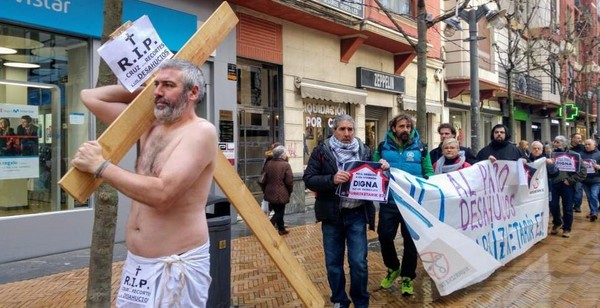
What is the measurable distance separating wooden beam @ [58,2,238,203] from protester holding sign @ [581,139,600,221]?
9.62m

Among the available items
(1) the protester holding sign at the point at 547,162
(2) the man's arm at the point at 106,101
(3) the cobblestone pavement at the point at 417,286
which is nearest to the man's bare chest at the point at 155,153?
(2) the man's arm at the point at 106,101

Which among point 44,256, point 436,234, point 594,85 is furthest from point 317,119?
point 594,85

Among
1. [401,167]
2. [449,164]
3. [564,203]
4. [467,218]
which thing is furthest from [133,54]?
[564,203]

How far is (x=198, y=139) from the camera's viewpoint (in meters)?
2.29

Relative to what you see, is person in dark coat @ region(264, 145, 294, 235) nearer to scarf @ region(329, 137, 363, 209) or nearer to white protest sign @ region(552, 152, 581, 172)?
scarf @ region(329, 137, 363, 209)

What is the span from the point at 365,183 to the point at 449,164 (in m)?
2.37

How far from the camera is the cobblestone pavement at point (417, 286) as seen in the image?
17.3 feet

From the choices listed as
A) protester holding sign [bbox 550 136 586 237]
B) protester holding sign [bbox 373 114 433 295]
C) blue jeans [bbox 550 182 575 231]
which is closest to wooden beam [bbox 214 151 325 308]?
protester holding sign [bbox 373 114 433 295]

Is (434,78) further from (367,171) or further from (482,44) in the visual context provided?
(367,171)

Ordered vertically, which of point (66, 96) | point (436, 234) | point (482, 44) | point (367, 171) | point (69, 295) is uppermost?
point (482, 44)

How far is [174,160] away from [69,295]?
4.06 meters

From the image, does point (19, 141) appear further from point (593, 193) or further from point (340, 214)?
point (593, 193)

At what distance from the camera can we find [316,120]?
13734 mm

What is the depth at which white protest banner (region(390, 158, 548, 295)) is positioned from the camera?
5.16m
